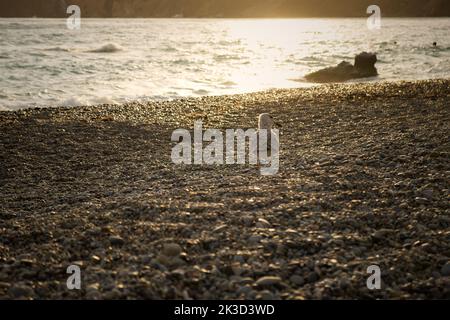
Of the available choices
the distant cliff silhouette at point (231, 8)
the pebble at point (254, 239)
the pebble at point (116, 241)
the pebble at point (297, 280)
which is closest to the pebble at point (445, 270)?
the pebble at point (297, 280)

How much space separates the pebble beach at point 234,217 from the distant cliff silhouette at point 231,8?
475 ft

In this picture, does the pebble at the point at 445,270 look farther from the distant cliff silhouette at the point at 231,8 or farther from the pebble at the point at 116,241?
the distant cliff silhouette at the point at 231,8

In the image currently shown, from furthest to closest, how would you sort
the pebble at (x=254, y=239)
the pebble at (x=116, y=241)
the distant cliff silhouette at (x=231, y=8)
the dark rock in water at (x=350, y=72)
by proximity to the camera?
1. the distant cliff silhouette at (x=231, y=8)
2. the dark rock in water at (x=350, y=72)
3. the pebble at (x=116, y=241)
4. the pebble at (x=254, y=239)

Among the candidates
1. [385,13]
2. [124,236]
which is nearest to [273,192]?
[124,236]

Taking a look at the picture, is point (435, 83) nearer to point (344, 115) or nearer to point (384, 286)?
A: point (344, 115)

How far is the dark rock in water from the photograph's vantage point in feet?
76.8

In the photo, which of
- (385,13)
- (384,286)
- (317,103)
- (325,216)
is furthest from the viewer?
(385,13)

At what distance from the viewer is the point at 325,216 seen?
197 inches

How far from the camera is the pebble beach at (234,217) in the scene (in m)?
3.81

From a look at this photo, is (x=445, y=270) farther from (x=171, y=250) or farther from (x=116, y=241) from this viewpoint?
(x=116, y=241)

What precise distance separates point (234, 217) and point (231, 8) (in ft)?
656

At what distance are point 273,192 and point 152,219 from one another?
5.84 ft

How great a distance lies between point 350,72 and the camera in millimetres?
24188

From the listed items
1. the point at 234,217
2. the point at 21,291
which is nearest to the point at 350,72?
the point at 234,217
